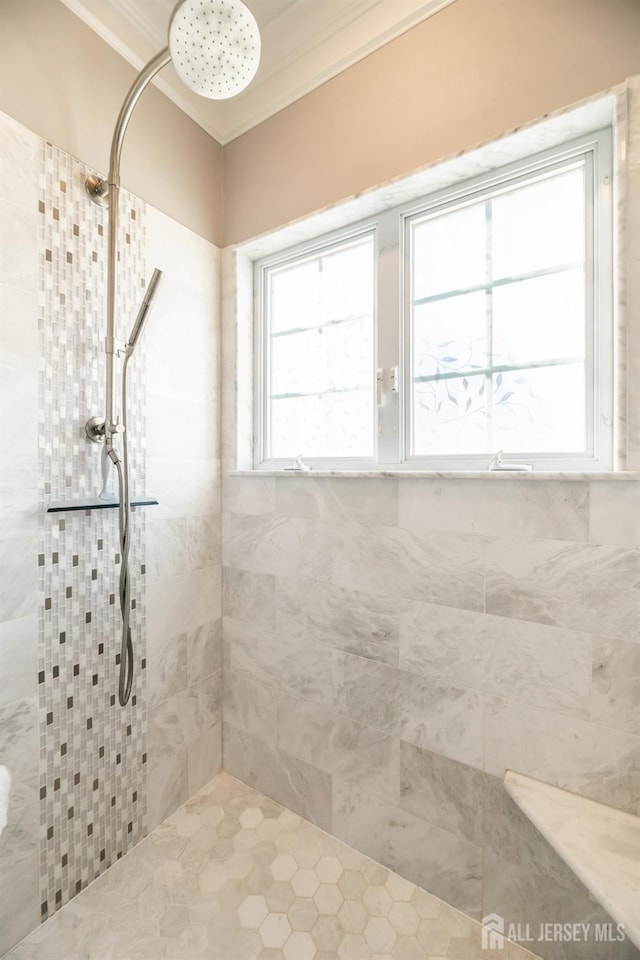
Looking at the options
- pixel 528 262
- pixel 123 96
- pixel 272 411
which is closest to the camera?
pixel 528 262

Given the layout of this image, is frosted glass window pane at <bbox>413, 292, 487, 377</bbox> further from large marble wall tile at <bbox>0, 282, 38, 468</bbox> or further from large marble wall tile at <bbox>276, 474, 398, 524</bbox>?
large marble wall tile at <bbox>0, 282, 38, 468</bbox>

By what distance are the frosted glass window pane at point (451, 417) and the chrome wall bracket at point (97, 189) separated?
3.46 feet

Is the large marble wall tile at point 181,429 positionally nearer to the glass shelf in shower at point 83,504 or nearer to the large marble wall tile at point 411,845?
the glass shelf in shower at point 83,504

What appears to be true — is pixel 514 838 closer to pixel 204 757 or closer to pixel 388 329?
pixel 204 757

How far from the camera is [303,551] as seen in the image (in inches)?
56.8

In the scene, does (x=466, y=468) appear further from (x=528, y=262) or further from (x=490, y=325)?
(x=528, y=262)

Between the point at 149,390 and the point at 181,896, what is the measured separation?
1.47 metres

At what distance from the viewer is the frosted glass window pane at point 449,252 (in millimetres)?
1256

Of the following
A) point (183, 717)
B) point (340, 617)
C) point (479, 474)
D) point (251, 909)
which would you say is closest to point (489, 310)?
point (479, 474)

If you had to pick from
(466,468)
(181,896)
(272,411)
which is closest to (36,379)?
(272,411)

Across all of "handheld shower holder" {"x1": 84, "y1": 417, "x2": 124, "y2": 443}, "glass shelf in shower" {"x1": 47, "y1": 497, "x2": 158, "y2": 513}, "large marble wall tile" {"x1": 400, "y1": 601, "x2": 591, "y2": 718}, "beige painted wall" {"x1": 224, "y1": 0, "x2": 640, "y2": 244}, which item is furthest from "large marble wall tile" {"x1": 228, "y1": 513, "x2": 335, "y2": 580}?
"beige painted wall" {"x1": 224, "y1": 0, "x2": 640, "y2": 244}

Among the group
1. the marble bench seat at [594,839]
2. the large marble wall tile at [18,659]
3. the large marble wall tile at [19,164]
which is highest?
the large marble wall tile at [19,164]

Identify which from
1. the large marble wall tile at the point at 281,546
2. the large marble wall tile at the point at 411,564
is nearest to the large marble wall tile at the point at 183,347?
the large marble wall tile at the point at 281,546

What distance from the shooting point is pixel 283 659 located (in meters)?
1.50
